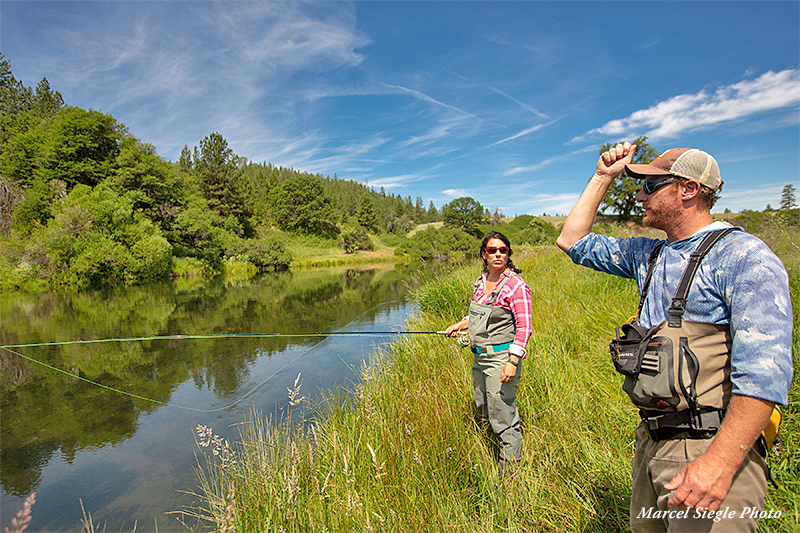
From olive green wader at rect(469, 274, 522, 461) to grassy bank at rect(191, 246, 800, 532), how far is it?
7.2 inches

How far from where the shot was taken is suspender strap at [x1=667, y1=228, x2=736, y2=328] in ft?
4.14

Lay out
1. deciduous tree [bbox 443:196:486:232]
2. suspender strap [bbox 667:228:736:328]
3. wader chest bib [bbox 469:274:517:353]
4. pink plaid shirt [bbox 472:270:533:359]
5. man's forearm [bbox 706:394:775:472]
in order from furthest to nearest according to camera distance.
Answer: deciduous tree [bbox 443:196:486:232]
wader chest bib [bbox 469:274:517:353]
pink plaid shirt [bbox 472:270:533:359]
suspender strap [bbox 667:228:736:328]
man's forearm [bbox 706:394:775:472]

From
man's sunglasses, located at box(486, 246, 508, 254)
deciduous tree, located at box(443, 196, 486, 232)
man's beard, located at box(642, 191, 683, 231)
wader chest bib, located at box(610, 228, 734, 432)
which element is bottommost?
wader chest bib, located at box(610, 228, 734, 432)

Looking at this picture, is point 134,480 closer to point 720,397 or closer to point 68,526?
point 68,526

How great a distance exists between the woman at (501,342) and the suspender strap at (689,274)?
4.66ft

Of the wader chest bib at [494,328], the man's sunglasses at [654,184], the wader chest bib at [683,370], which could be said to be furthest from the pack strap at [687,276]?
the wader chest bib at [494,328]

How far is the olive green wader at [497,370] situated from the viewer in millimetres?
2711

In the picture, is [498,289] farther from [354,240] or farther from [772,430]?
[354,240]

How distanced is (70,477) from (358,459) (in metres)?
3.53

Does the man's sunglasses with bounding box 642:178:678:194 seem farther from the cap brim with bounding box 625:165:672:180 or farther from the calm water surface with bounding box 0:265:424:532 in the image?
the calm water surface with bounding box 0:265:424:532

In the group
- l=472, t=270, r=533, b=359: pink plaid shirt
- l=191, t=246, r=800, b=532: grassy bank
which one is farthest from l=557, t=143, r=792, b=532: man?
l=472, t=270, r=533, b=359: pink plaid shirt

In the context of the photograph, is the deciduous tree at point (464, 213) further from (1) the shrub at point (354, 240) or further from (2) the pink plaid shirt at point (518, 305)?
(2) the pink plaid shirt at point (518, 305)

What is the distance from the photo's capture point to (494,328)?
9.25ft

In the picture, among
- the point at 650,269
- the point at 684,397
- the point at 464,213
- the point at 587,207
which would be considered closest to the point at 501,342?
the point at 587,207
